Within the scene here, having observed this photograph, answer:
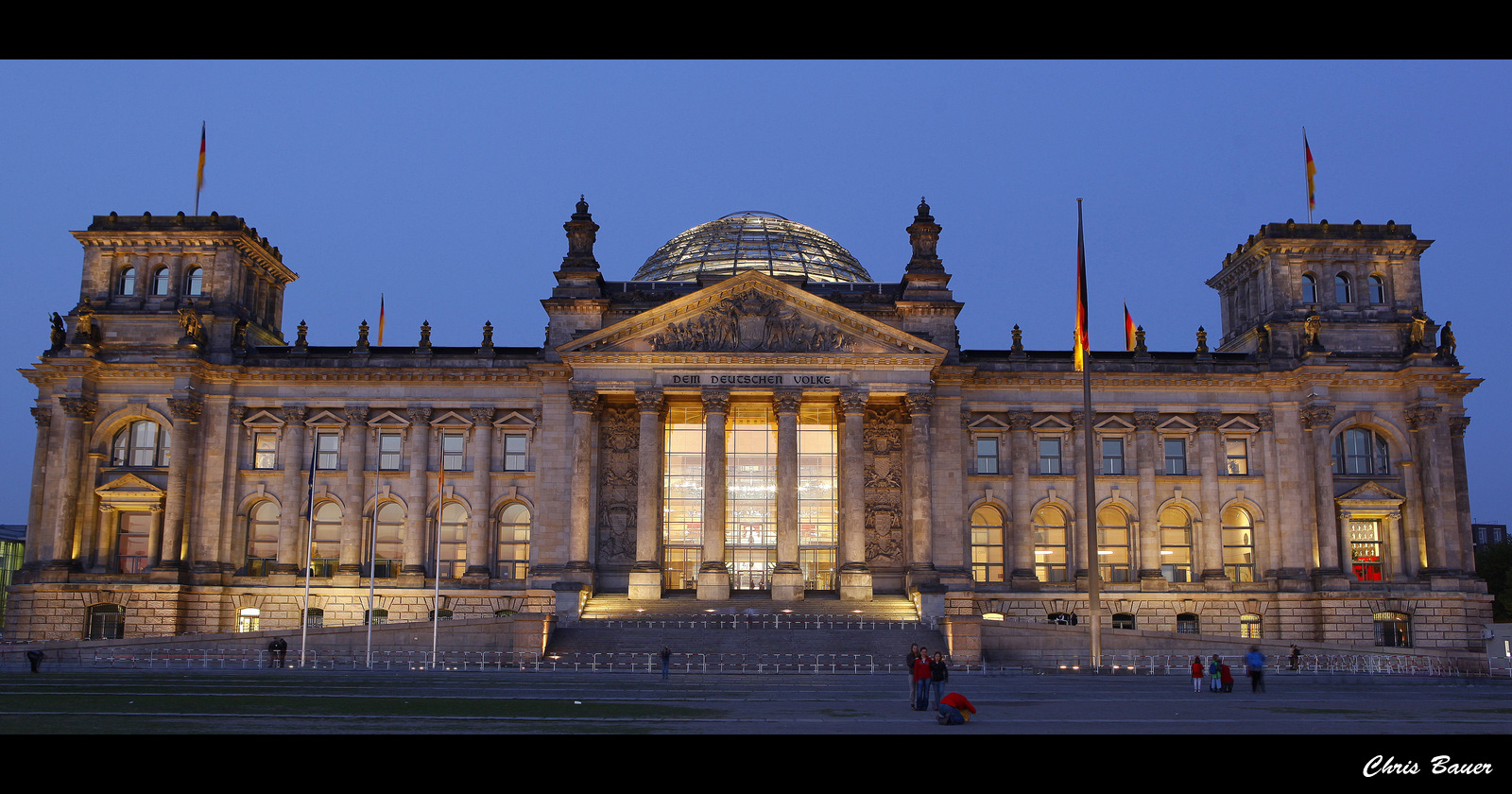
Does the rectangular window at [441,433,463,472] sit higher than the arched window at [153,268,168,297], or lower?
lower

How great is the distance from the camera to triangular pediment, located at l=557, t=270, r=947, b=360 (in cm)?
5891

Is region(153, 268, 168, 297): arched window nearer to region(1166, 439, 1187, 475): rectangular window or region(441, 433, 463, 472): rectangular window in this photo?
region(441, 433, 463, 472): rectangular window

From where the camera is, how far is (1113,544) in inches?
2522

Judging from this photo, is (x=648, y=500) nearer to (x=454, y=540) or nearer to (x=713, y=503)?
(x=713, y=503)

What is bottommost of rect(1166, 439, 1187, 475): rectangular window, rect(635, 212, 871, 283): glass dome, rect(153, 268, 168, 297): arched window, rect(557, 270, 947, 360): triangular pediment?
rect(1166, 439, 1187, 475): rectangular window

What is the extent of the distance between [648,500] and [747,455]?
24.0 ft

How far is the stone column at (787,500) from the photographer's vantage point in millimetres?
57406

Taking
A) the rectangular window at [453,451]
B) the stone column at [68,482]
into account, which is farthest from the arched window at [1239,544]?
the stone column at [68,482]

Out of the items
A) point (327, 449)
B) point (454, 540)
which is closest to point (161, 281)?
point (327, 449)

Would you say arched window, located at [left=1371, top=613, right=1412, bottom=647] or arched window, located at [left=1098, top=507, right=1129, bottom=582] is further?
arched window, located at [left=1098, top=507, right=1129, bottom=582]

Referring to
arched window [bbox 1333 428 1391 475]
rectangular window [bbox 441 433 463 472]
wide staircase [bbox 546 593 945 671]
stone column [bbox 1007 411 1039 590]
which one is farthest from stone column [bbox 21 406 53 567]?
arched window [bbox 1333 428 1391 475]

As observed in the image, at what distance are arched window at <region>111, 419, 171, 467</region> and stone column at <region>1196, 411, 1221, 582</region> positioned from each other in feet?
171
